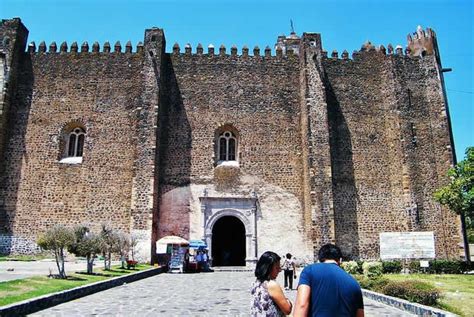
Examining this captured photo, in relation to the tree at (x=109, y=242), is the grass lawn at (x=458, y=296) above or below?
below

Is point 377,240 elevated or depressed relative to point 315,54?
depressed

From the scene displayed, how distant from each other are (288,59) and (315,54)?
1.62 meters

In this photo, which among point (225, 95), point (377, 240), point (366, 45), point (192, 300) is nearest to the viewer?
point (192, 300)

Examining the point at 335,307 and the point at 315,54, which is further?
the point at 315,54

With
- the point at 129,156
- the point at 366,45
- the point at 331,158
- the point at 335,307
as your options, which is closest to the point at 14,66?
the point at 129,156

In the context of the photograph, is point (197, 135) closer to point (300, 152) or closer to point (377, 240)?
point (300, 152)

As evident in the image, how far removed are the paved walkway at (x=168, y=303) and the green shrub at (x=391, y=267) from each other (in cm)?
696

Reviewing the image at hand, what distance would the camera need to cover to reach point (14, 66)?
21.1 m

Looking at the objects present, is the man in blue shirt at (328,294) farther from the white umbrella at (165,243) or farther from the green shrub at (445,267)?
the green shrub at (445,267)

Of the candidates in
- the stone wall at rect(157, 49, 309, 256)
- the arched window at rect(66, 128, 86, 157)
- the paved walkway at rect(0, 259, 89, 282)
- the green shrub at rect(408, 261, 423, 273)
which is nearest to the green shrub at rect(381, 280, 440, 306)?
the green shrub at rect(408, 261, 423, 273)

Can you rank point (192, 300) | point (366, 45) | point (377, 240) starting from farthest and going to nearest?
1. point (366, 45)
2. point (377, 240)
3. point (192, 300)

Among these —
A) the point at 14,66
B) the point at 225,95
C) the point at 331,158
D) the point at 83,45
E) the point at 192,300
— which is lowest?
the point at 192,300

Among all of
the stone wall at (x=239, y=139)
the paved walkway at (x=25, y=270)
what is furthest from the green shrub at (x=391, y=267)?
the paved walkway at (x=25, y=270)

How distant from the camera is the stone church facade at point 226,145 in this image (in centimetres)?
1981
